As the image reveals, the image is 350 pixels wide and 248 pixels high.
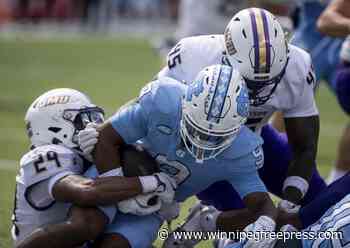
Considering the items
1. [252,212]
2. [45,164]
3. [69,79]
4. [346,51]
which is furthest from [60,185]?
[69,79]

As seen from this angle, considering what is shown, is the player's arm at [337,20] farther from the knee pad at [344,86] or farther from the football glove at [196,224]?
the football glove at [196,224]

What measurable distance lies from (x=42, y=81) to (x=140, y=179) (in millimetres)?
7210

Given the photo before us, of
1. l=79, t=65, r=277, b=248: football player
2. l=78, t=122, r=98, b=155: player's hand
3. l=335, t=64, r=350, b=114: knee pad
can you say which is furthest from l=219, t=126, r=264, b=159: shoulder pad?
l=335, t=64, r=350, b=114: knee pad

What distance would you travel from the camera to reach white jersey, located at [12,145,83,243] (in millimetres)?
4312

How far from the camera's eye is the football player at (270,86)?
175 inches

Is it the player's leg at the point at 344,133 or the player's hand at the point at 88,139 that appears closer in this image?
the player's hand at the point at 88,139

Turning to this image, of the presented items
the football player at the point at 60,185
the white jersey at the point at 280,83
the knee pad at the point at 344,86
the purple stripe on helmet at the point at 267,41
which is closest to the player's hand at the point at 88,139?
the football player at the point at 60,185

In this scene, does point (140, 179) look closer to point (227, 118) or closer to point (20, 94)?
point (227, 118)

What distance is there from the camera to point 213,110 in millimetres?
4043

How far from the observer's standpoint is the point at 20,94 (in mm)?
10273

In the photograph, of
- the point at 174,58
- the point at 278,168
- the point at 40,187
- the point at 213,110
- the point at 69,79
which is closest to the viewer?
the point at 213,110

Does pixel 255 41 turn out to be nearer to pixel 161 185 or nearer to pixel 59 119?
pixel 161 185

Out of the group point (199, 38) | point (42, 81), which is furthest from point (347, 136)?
point (42, 81)

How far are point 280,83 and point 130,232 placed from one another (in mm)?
964
